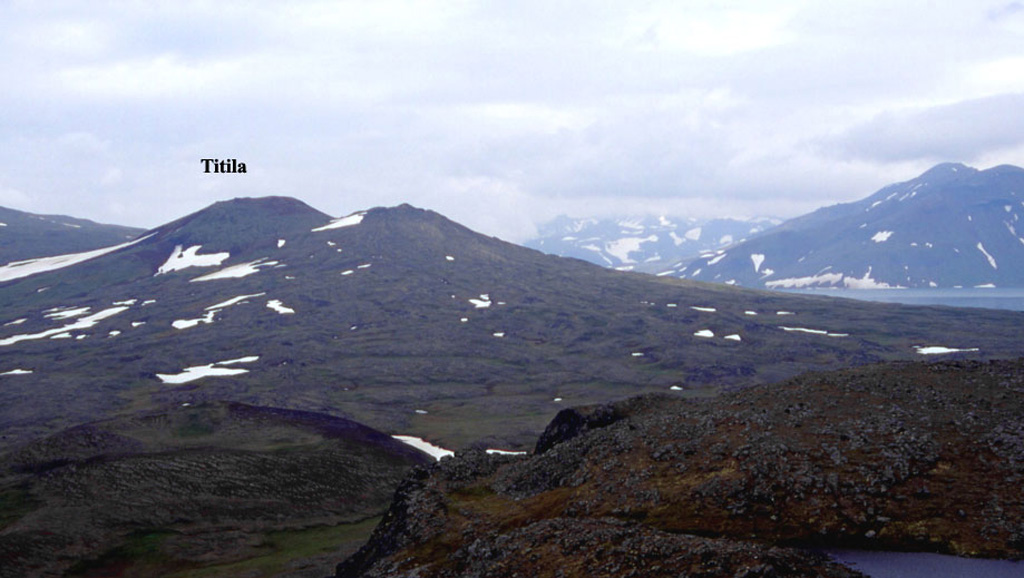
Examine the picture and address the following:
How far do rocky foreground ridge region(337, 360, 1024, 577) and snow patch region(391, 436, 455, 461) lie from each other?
47.4 metres

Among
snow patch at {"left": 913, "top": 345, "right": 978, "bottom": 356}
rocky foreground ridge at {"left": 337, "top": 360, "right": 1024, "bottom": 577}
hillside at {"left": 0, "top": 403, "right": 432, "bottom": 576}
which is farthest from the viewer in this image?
snow patch at {"left": 913, "top": 345, "right": 978, "bottom": 356}

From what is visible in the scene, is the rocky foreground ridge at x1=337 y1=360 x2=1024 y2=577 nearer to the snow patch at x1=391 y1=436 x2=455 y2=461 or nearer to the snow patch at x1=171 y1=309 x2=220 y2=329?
the snow patch at x1=391 y1=436 x2=455 y2=461

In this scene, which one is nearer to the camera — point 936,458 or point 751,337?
point 936,458

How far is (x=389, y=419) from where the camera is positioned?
117000 mm

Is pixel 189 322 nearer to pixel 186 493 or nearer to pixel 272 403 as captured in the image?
pixel 272 403

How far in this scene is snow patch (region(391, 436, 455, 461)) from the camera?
95.6 m

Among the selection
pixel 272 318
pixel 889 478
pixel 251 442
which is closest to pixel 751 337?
pixel 272 318

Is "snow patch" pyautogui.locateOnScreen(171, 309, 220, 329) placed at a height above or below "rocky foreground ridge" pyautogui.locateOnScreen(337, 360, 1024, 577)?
below

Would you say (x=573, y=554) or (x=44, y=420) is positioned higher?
(x=573, y=554)

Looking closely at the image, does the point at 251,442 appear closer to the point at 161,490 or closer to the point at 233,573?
the point at 161,490

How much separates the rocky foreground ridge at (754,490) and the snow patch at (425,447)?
47.4m

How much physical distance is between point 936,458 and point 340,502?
53.5 m

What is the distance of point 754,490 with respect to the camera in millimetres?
33188

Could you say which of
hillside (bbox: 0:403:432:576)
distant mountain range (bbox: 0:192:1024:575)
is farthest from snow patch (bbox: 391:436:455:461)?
hillside (bbox: 0:403:432:576)
